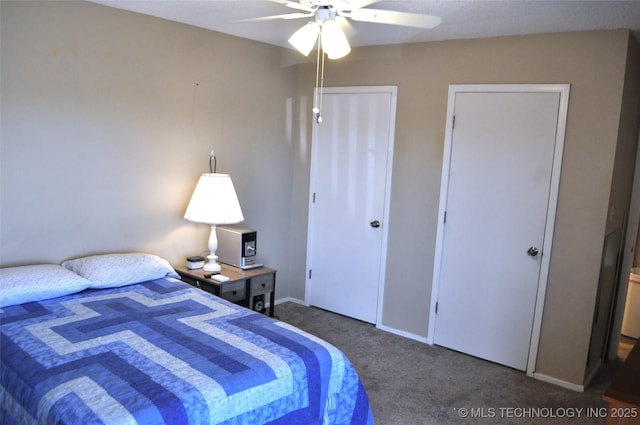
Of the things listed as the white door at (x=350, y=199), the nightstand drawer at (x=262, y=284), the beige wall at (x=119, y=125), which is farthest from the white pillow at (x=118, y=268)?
the white door at (x=350, y=199)

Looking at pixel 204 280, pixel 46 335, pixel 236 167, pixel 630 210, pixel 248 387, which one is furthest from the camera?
pixel 236 167

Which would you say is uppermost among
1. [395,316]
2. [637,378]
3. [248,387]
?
[637,378]

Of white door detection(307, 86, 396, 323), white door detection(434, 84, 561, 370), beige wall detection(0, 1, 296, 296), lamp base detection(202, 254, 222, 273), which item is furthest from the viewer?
white door detection(307, 86, 396, 323)

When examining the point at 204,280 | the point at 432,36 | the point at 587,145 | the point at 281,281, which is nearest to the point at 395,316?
the point at 281,281

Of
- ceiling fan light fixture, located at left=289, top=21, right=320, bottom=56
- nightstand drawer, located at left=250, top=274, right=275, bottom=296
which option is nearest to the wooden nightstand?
nightstand drawer, located at left=250, top=274, right=275, bottom=296

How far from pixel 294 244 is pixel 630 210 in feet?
8.92

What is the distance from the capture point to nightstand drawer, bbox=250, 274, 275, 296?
140 inches

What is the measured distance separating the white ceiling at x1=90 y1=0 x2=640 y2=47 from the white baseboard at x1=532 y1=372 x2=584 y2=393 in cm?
225

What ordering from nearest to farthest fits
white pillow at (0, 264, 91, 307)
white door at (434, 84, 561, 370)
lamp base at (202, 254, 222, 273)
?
1. white pillow at (0, 264, 91, 307)
2. white door at (434, 84, 561, 370)
3. lamp base at (202, 254, 222, 273)

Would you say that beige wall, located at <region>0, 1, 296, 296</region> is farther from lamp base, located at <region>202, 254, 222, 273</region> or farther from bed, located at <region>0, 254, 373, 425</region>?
bed, located at <region>0, 254, 373, 425</region>

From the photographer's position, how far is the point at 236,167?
404cm

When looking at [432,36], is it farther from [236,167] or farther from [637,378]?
[637,378]

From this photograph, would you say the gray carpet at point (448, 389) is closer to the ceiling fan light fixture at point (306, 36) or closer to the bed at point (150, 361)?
the bed at point (150, 361)

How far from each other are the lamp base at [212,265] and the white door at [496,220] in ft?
5.44
